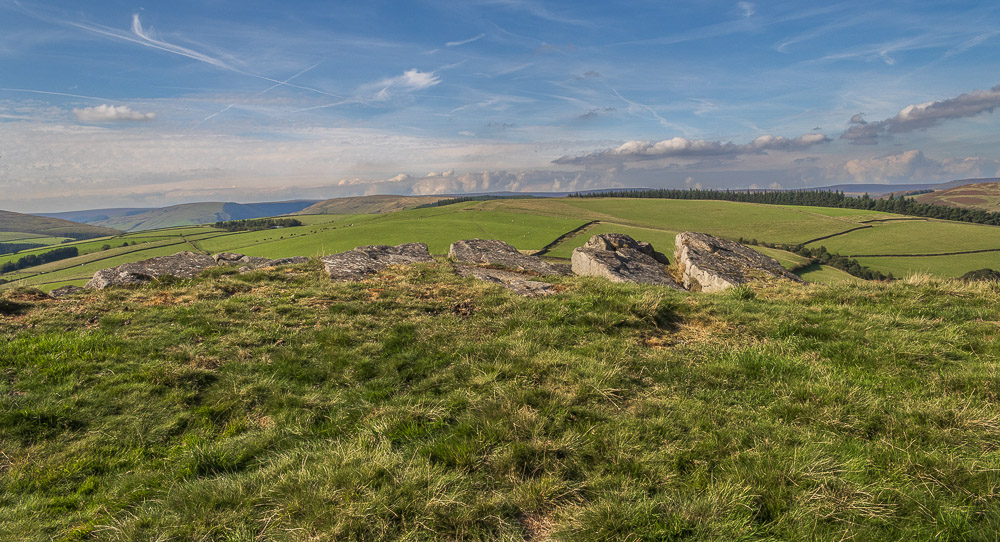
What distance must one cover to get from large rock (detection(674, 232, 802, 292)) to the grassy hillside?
20.2 feet

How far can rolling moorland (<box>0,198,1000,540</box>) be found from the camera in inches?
141

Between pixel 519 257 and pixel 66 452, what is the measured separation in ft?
54.8

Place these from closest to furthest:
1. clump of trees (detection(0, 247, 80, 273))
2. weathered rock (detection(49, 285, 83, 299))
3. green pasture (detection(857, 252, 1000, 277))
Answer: weathered rock (detection(49, 285, 83, 299)) → green pasture (detection(857, 252, 1000, 277)) → clump of trees (detection(0, 247, 80, 273))

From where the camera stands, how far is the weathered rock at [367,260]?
1541 cm

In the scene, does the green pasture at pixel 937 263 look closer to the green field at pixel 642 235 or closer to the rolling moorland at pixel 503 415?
the green field at pixel 642 235

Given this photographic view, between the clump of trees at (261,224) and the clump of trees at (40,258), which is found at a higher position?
the clump of trees at (261,224)

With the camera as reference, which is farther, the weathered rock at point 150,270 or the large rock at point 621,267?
the large rock at point 621,267

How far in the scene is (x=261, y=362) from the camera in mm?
7621

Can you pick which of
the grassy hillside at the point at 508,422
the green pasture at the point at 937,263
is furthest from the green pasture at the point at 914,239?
the grassy hillside at the point at 508,422

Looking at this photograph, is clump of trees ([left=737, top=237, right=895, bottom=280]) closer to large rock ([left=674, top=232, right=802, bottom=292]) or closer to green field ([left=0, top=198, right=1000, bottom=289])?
green field ([left=0, top=198, right=1000, bottom=289])

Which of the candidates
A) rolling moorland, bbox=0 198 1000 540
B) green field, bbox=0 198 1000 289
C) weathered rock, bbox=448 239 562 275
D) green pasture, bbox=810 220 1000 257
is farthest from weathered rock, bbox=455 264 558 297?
green pasture, bbox=810 220 1000 257

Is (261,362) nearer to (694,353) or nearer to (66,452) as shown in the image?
(66,452)

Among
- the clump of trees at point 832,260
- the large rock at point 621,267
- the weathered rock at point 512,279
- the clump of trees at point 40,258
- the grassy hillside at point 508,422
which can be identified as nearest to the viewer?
the grassy hillside at point 508,422

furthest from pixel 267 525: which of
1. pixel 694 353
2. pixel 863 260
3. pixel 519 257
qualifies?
pixel 863 260
